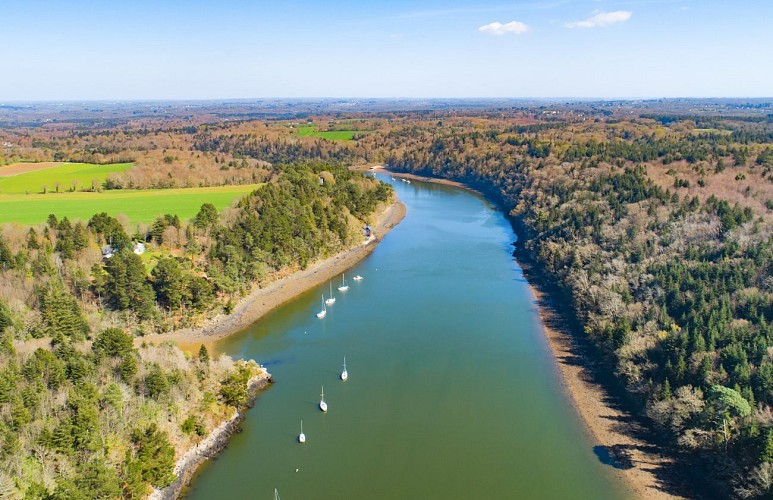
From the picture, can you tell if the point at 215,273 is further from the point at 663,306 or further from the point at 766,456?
the point at 766,456

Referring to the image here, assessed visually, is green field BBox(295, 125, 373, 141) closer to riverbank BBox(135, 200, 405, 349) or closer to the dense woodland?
the dense woodland

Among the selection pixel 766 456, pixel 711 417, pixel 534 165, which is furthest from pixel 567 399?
pixel 534 165

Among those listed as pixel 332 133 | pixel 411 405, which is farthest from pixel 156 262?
pixel 332 133

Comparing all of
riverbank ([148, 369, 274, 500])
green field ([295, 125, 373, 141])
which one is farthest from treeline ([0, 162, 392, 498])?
green field ([295, 125, 373, 141])

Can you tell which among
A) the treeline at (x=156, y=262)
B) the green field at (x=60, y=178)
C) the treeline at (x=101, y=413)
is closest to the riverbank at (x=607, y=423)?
the treeline at (x=101, y=413)

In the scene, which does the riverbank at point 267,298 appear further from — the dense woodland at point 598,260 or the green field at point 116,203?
the green field at point 116,203

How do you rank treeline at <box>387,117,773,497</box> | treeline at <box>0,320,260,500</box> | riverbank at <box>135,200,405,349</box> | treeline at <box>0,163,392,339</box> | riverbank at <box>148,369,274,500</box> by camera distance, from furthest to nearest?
riverbank at <box>135,200,405,349</box>, treeline at <box>0,163,392,339</box>, treeline at <box>387,117,773,497</box>, riverbank at <box>148,369,274,500</box>, treeline at <box>0,320,260,500</box>
